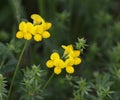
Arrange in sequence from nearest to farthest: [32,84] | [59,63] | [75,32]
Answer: [59,63], [32,84], [75,32]

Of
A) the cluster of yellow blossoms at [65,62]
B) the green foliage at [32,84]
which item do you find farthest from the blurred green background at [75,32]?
the cluster of yellow blossoms at [65,62]

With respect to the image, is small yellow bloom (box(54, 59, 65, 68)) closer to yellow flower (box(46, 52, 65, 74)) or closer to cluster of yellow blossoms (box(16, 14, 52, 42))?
yellow flower (box(46, 52, 65, 74))

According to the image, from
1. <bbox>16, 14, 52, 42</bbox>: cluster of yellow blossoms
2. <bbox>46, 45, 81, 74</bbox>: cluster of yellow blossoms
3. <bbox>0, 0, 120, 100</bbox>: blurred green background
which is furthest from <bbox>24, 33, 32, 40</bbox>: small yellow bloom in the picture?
<bbox>0, 0, 120, 100</bbox>: blurred green background

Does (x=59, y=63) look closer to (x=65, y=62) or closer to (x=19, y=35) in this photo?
(x=65, y=62)

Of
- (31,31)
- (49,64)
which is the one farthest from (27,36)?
(49,64)

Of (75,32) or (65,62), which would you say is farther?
(75,32)

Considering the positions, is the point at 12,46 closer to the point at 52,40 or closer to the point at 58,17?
the point at 52,40

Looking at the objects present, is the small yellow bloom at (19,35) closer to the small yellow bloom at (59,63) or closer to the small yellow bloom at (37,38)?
the small yellow bloom at (37,38)

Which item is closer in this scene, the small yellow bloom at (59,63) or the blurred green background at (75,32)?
the small yellow bloom at (59,63)
